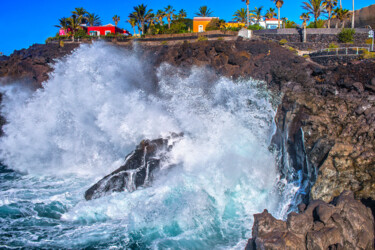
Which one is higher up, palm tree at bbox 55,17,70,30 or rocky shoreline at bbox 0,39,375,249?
palm tree at bbox 55,17,70,30

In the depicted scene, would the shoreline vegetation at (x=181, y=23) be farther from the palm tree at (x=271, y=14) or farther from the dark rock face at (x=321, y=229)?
the dark rock face at (x=321, y=229)

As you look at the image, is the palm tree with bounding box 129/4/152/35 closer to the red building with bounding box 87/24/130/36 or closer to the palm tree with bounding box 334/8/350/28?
the red building with bounding box 87/24/130/36

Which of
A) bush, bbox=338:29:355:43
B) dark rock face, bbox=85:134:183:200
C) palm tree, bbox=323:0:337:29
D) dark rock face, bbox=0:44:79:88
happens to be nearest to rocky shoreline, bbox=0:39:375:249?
dark rock face, bbox=85:134:183:200

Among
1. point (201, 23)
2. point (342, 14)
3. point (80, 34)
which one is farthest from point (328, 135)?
point (80, 34)

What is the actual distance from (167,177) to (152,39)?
24.2 meters

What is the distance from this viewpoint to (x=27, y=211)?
10.0m

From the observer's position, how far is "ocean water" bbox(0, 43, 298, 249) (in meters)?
8.45

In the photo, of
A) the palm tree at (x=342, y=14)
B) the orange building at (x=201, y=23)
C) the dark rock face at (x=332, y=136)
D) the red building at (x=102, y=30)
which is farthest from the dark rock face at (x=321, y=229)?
the red building at (x=102, y=30)

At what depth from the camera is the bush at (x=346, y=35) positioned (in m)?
27.0

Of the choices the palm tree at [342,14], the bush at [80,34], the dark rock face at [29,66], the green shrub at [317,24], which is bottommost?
the dark rock face at [29,66]

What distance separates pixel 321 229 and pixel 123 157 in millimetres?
9366

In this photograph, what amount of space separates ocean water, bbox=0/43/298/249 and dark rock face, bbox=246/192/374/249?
2091 mm

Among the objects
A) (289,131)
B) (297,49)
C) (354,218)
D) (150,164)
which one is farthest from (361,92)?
→ (297,49)

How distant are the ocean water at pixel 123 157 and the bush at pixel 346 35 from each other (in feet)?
46.6
